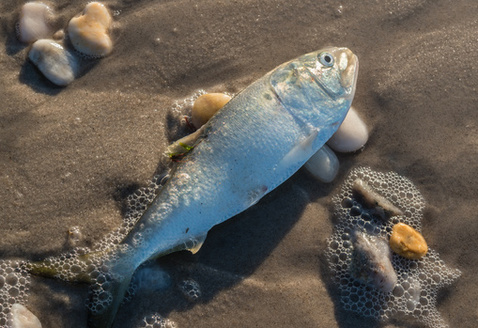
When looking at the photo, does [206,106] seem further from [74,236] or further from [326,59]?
[74,236]

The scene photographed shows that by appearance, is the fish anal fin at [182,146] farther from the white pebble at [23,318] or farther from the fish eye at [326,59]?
the white pebble at [23,318]

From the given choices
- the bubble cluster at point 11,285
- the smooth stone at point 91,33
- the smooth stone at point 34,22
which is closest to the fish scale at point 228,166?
the bubble cluster at point 11,285

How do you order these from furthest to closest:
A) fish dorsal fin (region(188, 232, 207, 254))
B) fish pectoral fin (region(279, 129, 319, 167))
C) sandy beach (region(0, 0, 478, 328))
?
1. sandy beach (region(0, 0, 478, 328))
2. fish pectoral fin (region(279, 129, 319, 167))
3. fish dorsal fin (region(188, 232, 207, 254))

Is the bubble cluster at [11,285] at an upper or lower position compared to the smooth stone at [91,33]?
lower

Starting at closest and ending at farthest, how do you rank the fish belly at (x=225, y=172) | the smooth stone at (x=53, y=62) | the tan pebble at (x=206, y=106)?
the fish belly at (x=225, y=172)
the tan pebble at (x=206, y=106)
the smooth stone at (x=53, y=62)

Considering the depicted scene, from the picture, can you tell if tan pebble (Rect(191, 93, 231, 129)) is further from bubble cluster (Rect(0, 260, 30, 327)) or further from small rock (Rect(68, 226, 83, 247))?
bubble cluster (Rect(0, 260, 30, 327))

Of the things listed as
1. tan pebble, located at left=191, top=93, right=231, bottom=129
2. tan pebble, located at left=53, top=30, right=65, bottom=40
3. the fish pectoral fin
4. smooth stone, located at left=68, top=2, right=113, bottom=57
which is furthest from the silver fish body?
tan pebble, located at left=53, top=30, right=65, bottom=40

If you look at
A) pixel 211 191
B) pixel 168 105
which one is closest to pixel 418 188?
pixel 211 191
